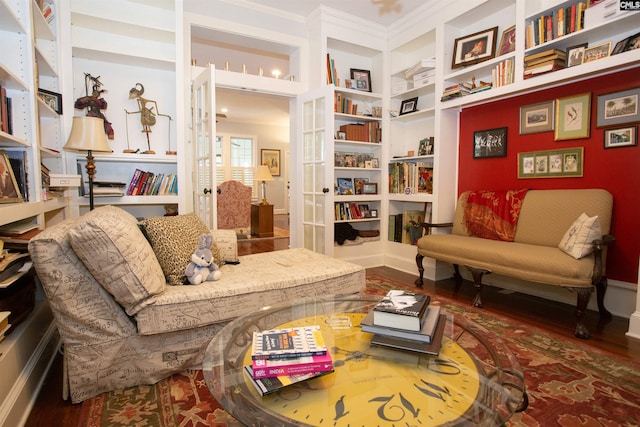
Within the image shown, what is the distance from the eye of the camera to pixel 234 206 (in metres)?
5.96

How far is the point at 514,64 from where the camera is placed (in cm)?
292

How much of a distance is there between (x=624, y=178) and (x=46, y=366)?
379cm

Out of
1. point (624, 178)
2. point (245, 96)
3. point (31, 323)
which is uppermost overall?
point (245, 96)

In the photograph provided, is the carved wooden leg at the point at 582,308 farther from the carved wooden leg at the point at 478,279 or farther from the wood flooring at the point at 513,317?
the carved wooden leg at the point at 478,279

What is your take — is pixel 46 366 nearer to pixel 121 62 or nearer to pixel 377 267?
pixel 121 62

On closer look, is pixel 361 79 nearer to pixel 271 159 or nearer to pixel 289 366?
pixel 289 366

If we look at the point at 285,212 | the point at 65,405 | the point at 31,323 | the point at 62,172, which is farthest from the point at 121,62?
the point at 285,212

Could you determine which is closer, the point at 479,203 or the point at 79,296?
the point at 79,296

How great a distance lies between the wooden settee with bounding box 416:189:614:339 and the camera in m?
2.20

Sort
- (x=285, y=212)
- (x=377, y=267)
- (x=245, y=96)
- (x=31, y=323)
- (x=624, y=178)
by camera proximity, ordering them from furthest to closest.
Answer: (x=285, y=212) < (x=245, y=96) < (x=377, y=267) < (x=624, y=178) < (x=31, y=323)

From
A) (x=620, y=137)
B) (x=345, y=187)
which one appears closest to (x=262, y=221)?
(x=345, y=187)

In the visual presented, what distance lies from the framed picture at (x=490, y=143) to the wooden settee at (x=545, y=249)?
0.52 metres

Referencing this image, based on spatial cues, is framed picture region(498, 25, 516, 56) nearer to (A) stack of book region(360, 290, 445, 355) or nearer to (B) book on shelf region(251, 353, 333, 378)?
(A) stack of book region(360, 290, 445, 355)

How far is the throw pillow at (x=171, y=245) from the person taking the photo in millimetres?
1816
